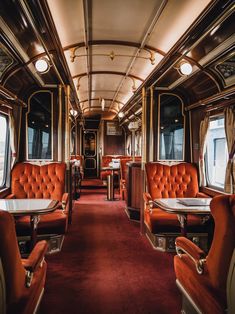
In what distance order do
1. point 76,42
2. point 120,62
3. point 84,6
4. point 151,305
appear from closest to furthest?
point 151,305
point 84,6
point 76,42
point 120,62

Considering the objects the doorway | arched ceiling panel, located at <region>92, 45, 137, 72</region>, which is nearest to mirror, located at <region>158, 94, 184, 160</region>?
arched ceiling panel, located at <region>92, 45, 137, 72</region>

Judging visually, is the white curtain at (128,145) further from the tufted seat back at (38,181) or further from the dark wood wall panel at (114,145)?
the tufted seat back at (38,181)

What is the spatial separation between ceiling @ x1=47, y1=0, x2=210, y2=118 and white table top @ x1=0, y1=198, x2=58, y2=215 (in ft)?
7.50

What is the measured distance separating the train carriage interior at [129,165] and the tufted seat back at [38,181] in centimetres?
2

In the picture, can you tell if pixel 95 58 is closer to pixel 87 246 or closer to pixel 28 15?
pixel 28 15

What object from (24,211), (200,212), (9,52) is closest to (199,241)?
(200,212)

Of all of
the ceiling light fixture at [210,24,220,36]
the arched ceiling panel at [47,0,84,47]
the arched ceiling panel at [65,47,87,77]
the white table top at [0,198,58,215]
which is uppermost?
the arched ceiling panel at [65,47,87,77]

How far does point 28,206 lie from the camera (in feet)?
9.38

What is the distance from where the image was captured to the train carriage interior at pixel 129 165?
1.86 meters

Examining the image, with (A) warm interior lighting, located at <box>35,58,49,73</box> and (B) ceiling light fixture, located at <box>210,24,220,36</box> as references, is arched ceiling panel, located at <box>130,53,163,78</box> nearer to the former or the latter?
(B) ceiling light fixture, located at <box>210,24,220,36</box>

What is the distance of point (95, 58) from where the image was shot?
15.7 ft

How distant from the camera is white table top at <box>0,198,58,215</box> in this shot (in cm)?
264

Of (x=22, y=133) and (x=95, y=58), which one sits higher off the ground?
(x=95, y=58)

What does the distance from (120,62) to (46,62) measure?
6.14 feet
